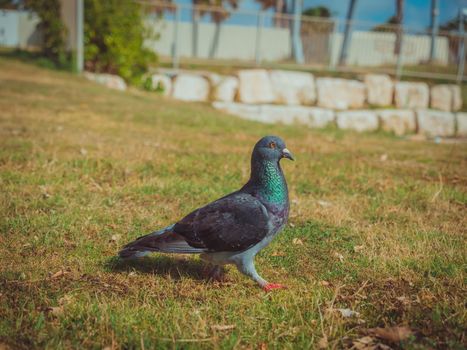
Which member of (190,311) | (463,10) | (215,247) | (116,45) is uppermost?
(463,10)

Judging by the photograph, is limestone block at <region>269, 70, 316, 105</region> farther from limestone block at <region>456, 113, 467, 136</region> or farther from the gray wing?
the gray wing

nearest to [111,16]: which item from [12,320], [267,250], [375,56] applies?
[375,56]

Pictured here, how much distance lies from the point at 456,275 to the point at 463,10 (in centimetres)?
1829

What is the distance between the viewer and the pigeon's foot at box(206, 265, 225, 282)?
358cm

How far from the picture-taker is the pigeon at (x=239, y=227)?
127 inches

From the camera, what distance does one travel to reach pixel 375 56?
62.7 feet

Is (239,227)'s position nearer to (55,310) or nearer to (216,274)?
(216,274)

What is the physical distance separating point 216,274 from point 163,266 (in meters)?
0.45

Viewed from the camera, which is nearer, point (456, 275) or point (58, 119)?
point (456, 275)

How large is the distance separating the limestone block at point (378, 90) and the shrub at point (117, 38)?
6477mm

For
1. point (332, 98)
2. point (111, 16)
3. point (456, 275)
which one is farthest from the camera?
point (332, 98)

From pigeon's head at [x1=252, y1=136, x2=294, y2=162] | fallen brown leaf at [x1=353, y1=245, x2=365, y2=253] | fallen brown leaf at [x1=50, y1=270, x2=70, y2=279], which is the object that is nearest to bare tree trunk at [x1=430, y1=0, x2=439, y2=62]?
fallen brown leaf at [x1=353, y1=245, x2=365, y2=253]

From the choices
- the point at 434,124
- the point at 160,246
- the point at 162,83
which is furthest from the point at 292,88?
the point at 160,246

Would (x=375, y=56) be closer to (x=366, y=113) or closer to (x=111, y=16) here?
(x=366, y=113)
